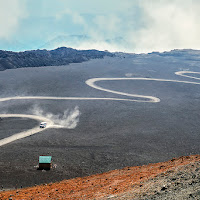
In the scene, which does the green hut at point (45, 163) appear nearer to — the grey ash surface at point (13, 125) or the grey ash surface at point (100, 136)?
the grey ash surface at point (100, 136)

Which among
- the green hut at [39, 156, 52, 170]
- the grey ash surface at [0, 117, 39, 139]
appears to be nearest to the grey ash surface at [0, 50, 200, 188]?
the green hut at [39, 156, 52, 170]

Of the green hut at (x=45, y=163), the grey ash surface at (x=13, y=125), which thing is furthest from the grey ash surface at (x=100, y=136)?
the grey ash surface at (x=13, y=125)

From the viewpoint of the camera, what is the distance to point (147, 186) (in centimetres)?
1764

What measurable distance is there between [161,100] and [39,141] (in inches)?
2126

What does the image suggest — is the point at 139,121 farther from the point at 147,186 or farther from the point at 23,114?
the point at 147,186

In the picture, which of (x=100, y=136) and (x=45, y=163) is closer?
(x=45, y=163)

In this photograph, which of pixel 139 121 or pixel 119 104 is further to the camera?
pixel 119 104

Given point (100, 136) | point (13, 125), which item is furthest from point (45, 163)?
point (13, 125)

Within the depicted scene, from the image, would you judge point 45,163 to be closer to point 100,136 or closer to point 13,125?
point 100,136

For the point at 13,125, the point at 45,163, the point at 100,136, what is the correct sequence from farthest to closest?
the point at 13,125 < the point at 100,136 < the point at 45,163

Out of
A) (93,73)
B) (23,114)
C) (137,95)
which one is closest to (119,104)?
(137,95)

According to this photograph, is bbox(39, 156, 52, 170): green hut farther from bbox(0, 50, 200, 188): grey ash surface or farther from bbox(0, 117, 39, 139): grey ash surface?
bbox(0, 117, 39, 139): grey ash surface

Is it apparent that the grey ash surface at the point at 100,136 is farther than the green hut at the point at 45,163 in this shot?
Yes

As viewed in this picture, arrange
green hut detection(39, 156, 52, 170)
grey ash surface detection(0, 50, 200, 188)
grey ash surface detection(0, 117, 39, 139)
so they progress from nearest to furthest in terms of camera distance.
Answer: green hut detection(39, 156, 52, 170) < grey ash surface detection(0, 50, 200, 188) < grey ash surface detection(0, 117, 39, 139)
